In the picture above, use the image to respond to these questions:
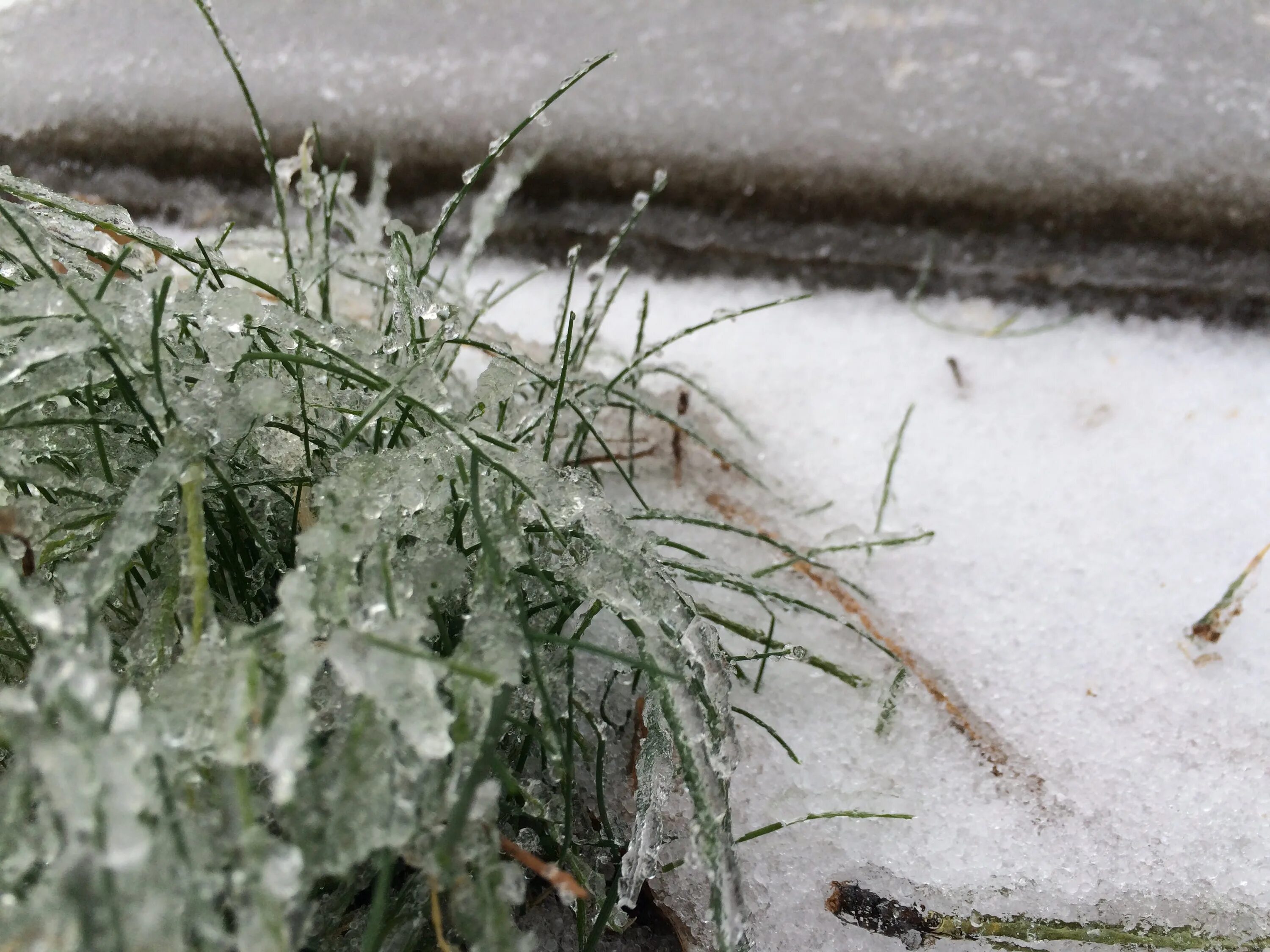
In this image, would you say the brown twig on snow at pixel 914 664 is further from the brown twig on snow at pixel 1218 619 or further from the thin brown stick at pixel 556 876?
the thin brown stick at pixel 556 876

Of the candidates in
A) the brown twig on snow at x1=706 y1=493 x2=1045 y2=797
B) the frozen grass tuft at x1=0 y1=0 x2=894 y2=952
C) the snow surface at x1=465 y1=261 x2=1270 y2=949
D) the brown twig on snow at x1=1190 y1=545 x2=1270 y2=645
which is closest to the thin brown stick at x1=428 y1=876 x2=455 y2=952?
the frozen grass tuft at x1=0 y1=0 x2=894 y2=952

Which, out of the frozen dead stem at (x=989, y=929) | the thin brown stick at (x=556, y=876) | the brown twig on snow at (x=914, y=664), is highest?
the thin brown stick at (x=556, y=876)

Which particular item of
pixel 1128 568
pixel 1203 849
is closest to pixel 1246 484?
pixel 1128 568

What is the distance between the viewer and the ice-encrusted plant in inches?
18.5

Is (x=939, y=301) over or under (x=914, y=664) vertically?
over

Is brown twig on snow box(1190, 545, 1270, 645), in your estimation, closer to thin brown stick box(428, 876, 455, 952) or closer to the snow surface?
the snow surface

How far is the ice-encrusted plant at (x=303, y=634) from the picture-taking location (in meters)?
0.47

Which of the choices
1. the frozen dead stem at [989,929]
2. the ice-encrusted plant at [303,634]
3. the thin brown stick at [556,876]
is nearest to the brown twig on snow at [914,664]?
the frozen dead stem at [989,929]

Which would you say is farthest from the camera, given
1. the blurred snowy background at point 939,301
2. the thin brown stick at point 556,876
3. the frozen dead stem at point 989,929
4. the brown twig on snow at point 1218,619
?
the brown twig on snow at point 1218,619

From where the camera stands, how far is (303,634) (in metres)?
0.51

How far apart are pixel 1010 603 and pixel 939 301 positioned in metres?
0.49

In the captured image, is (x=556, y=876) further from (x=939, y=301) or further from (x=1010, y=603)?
(x=939, y=301)

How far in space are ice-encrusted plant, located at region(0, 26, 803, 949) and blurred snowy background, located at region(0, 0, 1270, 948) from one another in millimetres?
219

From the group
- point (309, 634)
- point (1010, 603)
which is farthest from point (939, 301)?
point (309, 634)
